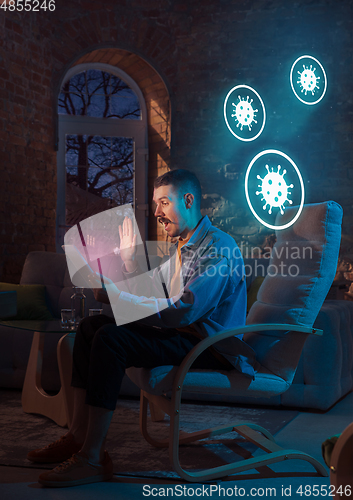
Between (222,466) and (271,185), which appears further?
(271,185)

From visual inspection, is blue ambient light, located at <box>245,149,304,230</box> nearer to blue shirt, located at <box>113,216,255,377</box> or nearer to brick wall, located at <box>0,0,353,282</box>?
brick wall, located at <box>0,0,353,282</box>

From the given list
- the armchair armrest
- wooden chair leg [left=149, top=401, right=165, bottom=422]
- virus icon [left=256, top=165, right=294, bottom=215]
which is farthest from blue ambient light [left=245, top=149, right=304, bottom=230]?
the armchair armrest

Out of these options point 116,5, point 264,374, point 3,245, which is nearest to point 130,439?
point 264,374

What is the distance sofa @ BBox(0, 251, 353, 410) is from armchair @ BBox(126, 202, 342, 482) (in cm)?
71

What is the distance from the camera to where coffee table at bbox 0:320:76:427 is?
2.59 m

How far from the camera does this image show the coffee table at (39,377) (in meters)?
2.59

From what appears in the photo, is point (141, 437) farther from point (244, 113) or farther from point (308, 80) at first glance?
point (308, 80)

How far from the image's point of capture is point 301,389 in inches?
116

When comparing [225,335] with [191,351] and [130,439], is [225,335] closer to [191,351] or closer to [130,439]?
[191,351]

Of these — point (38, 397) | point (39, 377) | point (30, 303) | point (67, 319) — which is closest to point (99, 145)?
point (30, 303)

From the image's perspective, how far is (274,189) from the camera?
18.0ft

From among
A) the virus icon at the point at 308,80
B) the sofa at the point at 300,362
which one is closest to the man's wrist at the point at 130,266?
the sofa at the point at 300,362

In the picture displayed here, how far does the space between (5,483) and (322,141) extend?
452 centimetres

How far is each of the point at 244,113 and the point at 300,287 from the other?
3.71m
